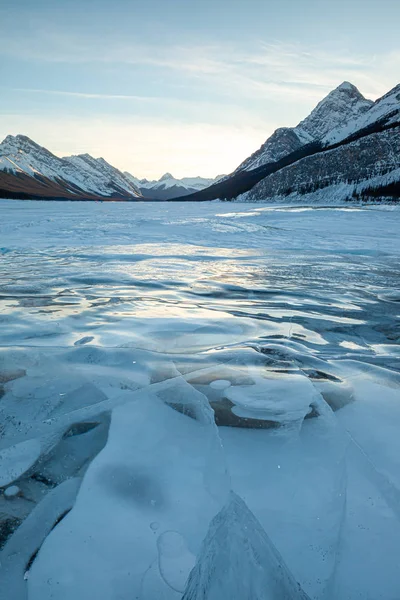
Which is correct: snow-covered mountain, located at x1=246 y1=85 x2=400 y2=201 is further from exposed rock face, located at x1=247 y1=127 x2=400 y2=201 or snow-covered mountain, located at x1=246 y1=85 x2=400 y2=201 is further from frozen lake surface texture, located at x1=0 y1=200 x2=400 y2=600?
frozen lake surface texture, located at x1=0 y1=200 x2=400 y2=600

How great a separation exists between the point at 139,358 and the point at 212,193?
164 meters

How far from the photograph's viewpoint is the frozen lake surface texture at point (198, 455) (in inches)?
53.7

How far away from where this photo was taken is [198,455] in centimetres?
194

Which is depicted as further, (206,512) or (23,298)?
(23,298)

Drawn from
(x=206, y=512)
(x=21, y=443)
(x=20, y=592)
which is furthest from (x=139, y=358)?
(x=20, y=592)

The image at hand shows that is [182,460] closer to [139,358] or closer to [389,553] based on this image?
[389,553]

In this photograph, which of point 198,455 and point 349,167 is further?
point 349,167

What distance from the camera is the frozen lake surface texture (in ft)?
4.48

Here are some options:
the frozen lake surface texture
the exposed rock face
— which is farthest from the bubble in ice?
the exposed rock face

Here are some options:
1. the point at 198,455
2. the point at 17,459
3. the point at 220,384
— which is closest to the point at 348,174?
the point at 220,384

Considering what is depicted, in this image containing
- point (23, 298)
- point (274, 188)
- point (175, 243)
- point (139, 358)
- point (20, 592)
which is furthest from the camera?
point (274, 188)

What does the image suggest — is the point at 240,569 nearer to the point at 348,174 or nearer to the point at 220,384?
the point at 220,384

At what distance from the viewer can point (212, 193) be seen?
16100 centimetres

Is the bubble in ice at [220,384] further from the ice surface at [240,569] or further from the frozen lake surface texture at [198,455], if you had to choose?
the ice surface at [240,569]
